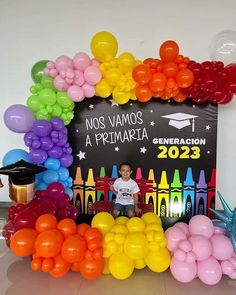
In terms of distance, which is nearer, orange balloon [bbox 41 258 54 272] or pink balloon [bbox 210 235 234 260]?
orange balloon [bbox 41 258 54 272]

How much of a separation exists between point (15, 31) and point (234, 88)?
2513 mm

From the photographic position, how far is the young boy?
2754mm

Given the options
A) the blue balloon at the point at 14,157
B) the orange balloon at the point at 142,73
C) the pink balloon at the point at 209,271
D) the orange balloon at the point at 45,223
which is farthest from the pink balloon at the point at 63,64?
the pink balloon at the point at 209,271

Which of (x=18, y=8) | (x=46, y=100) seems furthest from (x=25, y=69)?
(x=46, y=100)

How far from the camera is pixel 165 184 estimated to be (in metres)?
2.88

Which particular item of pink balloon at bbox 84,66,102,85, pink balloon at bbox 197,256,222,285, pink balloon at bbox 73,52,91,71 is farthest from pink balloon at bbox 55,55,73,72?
pink balloon at bbox 197,256,222,285

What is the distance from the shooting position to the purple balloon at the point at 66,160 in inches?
108

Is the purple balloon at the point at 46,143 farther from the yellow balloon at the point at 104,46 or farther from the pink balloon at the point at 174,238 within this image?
the pink balloon at the point at 174,238

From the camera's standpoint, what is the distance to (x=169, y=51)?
2393mm

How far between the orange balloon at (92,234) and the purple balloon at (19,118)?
109 centimetres

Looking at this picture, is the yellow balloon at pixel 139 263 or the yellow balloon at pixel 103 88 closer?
the yellow balloon at pixel 139 263

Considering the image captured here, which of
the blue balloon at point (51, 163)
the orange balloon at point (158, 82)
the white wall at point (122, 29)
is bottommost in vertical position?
the blue balloon at point (51, 163)

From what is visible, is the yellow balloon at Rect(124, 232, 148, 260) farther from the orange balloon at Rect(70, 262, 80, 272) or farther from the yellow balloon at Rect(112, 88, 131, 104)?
the yellow balloon at Rect(112, 88, 131, 104)

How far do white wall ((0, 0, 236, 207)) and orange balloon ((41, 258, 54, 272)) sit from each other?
2042mm
